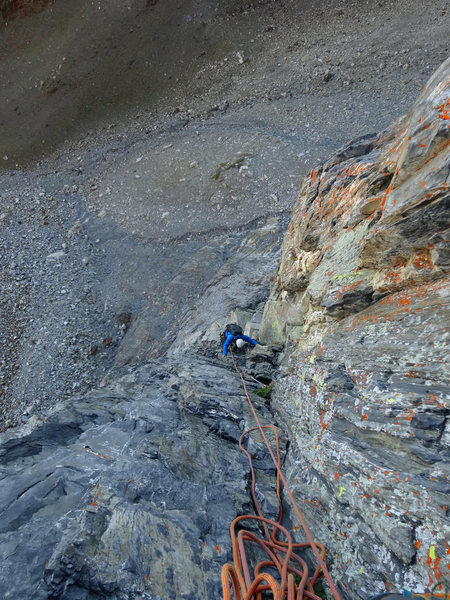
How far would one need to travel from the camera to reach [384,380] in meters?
3.66

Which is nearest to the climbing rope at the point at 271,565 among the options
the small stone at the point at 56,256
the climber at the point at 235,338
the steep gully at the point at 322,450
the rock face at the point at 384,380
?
the steep gully at the point at 322,450

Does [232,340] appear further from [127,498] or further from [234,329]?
[127,498]

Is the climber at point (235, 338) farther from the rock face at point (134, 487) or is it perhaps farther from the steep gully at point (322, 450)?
the steep gully at point (322, 450)

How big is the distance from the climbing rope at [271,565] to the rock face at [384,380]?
0.88 ft

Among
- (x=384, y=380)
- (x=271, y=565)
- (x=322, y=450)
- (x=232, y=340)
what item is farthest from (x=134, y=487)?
(x=232, y=340)

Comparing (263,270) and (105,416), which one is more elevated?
(105,416)

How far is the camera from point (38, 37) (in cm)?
2283

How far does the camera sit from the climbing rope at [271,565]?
9.44 feet

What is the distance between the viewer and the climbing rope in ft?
9.44

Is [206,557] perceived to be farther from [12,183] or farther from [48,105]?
[48,105]

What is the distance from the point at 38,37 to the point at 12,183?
420 inches

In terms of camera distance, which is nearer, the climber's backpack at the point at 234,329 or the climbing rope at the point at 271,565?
the climbing rope at the point at 271,565

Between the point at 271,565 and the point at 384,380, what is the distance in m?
2.10

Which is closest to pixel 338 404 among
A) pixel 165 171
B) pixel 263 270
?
pixel 263 270
